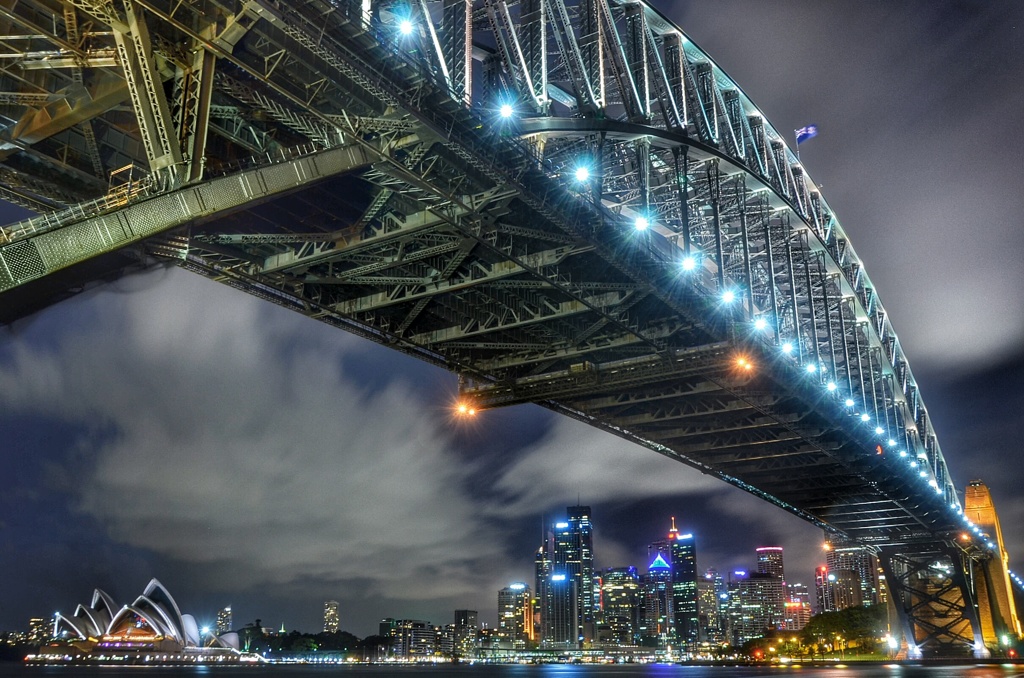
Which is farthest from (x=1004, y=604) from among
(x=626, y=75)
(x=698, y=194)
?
(x=626, y=75)

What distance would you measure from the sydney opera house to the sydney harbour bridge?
345 ft

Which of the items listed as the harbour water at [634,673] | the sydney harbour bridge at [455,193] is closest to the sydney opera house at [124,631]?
the harbour water at [634,673]

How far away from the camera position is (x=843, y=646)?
466 feet

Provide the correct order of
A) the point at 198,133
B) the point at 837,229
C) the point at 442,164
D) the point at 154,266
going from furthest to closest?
the point at 837,229
the point at 442,164
the point at 154,266
the point at 198,133

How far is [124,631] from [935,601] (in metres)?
113

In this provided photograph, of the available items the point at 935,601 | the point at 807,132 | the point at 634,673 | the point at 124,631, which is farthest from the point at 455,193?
the point at 124,631

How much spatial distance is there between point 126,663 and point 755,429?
119 meters

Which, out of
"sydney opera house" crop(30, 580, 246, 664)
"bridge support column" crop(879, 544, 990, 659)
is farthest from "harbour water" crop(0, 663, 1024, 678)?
"sydney opera house" crop(30, 580, 246, 664)

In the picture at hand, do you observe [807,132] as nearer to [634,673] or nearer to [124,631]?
[634,673]

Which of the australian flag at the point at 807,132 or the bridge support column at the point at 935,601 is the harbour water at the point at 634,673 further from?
the australian flag at the point at 807,132

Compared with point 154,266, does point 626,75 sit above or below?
above

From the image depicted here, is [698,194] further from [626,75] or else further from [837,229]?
[837,229]

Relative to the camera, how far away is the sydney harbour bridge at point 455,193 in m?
19.8

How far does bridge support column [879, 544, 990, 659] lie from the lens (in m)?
83.8
